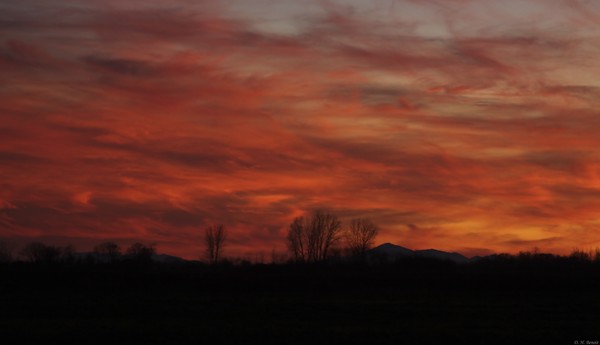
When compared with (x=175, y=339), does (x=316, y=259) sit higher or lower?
higher

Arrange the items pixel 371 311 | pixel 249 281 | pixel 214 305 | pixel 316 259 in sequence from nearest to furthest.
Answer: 1. pixel 371 311
2. pixel 214 305
3. pixel 249 281
4. pixel 316 259

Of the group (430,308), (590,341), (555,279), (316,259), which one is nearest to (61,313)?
(430,308)

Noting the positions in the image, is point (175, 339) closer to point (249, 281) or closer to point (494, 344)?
point (494, 344)

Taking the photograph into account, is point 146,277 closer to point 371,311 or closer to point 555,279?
point 371,311

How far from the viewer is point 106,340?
24938 mm

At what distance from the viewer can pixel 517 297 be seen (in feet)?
155

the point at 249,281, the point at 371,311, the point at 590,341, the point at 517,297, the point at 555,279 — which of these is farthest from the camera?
the point at 555,279

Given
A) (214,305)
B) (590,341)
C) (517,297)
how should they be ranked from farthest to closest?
(517,297), (214,305), (590,341)

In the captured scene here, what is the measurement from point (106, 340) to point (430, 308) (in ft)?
60.5

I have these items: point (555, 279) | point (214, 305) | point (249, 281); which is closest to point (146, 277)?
point (249, 281)

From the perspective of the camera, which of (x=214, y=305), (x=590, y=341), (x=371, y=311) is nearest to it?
(x=590, y=341)

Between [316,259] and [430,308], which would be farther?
[316,259]

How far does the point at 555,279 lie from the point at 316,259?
70.8 meters

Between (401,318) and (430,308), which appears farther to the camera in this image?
(430,308)
